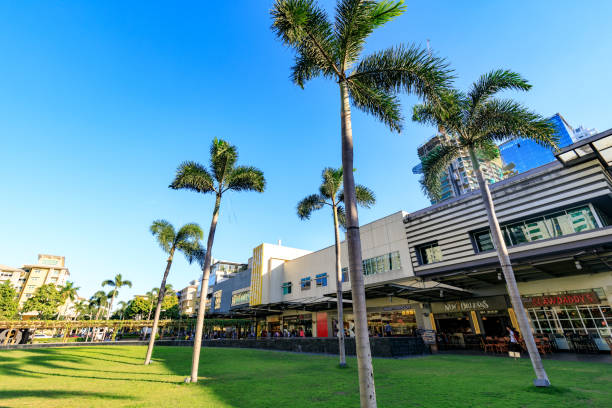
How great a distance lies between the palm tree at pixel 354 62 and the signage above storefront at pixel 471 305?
16445 millimetres

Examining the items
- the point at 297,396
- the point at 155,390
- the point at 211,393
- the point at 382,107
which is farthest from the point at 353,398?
the point at 382,107

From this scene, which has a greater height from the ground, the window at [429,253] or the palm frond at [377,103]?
the palm frond at [377,103]

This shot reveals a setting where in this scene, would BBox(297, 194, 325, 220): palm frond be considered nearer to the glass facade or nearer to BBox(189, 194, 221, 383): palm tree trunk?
BBox(189, 194, 221, 383): palm tree trunk

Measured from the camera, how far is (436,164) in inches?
502

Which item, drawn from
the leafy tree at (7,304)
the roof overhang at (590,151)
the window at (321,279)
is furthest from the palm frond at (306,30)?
the leafy tree at (7,304)

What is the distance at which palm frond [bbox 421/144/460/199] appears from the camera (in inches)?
485

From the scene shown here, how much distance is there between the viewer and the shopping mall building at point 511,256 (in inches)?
566

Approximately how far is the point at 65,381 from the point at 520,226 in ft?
77.9

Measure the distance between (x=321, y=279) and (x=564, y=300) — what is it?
20.6 m

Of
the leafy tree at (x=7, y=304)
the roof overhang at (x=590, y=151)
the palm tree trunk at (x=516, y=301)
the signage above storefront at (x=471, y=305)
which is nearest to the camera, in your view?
the palm tree trunk at (x=516, y=301)

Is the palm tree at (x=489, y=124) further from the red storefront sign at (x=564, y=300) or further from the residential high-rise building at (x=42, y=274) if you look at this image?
the residential high-rise building at (x=42, y=274)

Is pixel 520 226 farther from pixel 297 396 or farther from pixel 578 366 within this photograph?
pixel 297 396

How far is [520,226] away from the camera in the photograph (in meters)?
17.1

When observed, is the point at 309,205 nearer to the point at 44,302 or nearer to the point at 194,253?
the point at 194,253
